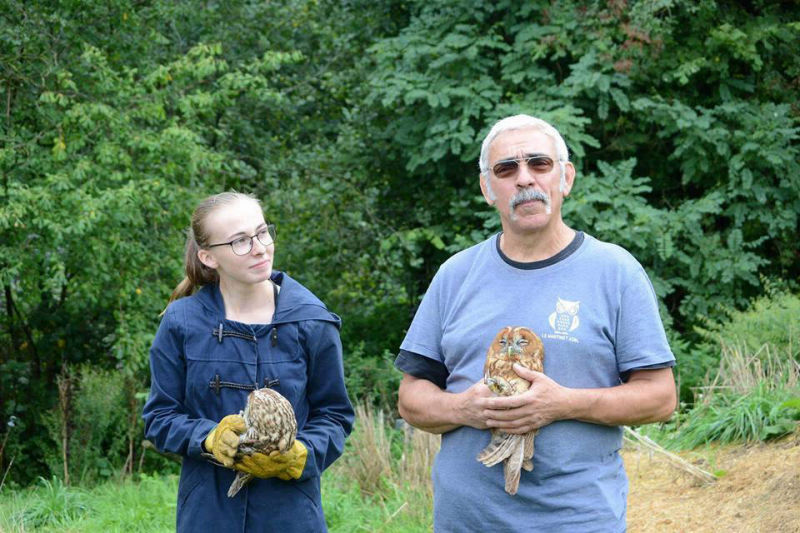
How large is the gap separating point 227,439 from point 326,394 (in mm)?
460

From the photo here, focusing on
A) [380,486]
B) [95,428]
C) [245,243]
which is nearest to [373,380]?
[95,428]

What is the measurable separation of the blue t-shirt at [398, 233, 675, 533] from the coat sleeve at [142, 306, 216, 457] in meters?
0.81

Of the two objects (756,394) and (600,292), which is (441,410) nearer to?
(600,292)

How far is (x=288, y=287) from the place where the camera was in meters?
3.22

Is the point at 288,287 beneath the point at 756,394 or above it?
above

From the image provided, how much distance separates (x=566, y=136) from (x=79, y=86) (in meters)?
4.74

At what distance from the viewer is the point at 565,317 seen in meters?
2.73

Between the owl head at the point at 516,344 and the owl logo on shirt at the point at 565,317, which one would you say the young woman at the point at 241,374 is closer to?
the owl head at the point at 516,344

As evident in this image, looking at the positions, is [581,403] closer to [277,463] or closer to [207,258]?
[277,463]

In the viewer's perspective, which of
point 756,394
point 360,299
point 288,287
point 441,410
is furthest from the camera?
point 360,299

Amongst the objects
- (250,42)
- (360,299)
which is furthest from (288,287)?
(250,42)

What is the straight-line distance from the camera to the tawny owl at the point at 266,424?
2.76 metres

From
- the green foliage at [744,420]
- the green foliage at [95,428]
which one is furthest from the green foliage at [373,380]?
the green foliage at [744,420]

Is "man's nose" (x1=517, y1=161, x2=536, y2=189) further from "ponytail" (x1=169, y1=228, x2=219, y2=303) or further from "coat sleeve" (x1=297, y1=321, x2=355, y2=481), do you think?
"ponytail" (x1=169, y1=228, x2=219, y2=303)
